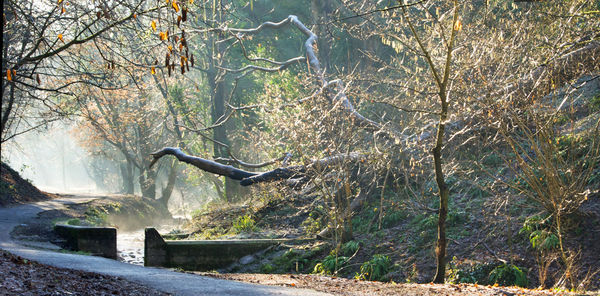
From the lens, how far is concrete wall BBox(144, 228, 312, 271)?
37.3 feet

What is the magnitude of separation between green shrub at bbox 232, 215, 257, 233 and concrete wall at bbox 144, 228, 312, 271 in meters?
3.15

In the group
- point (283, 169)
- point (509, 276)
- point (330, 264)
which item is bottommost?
point (509, 276)

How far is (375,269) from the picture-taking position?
33.4ft

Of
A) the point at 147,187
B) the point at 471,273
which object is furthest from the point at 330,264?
the point at 147,187

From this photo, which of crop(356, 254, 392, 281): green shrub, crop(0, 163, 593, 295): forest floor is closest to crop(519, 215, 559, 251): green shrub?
crop(0, 163, 593, 295): forest floor

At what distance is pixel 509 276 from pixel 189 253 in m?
6.45

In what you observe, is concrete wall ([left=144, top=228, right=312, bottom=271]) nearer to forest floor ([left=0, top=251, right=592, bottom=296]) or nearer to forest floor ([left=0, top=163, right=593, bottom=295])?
forest floor ([left=0, top=163, right=593, bottom=295])

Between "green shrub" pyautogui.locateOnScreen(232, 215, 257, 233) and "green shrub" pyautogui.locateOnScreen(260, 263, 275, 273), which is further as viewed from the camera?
"green shrub" pyautogui.locateOnScreen(232, 215, 257, 233)

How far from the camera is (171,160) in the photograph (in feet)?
121

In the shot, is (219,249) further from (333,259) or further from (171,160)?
(171,160)

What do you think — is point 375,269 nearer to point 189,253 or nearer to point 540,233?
point 540,233

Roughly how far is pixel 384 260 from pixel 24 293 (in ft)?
23.4

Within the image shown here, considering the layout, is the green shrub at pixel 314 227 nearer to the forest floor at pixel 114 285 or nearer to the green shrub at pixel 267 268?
the green shrub at pixel 267 268

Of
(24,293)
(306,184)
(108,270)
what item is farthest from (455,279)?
(24,293)
